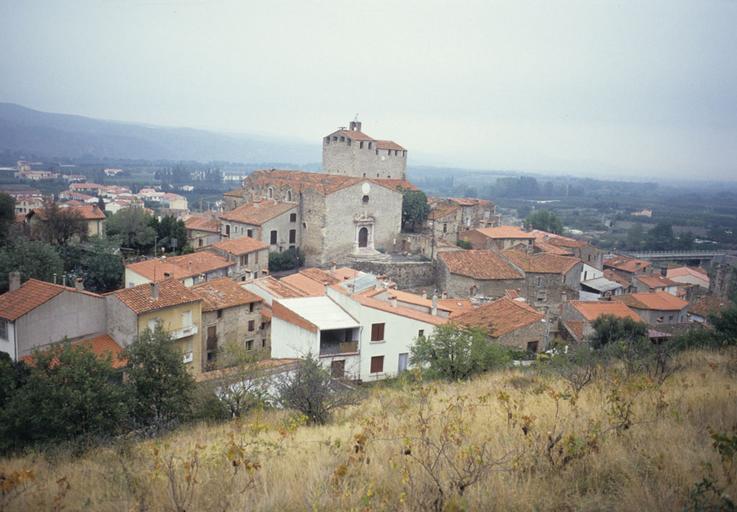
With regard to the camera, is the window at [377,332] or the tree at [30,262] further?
the tree at [30,262]

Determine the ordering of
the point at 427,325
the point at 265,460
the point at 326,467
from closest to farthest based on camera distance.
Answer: the point at 326,467
the point at 265,460
the point at 427,325

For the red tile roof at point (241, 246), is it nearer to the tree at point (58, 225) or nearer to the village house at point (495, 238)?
the tree at point (58, 225)

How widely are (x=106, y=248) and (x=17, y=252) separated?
4.63 meters

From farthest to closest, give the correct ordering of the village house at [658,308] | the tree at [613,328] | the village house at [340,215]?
1. the village house at [340,215]
2. the village house at [658,308]
3. the tree at [613,328]

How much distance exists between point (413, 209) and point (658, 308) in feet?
60.4

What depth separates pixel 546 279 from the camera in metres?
31.7

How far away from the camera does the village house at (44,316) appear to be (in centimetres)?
1797

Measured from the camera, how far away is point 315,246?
124 ft

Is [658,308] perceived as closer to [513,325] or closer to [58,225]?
[513,325]

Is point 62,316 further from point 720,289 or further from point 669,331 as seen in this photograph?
point 720,289

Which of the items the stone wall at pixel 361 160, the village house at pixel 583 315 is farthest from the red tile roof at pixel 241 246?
the village house at pixel 583 315

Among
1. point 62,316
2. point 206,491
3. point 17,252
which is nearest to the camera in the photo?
point 206,491

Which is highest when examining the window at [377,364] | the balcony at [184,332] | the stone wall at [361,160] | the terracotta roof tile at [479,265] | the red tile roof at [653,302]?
the stone wall at [361,160]

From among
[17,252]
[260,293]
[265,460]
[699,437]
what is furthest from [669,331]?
[17,252]
